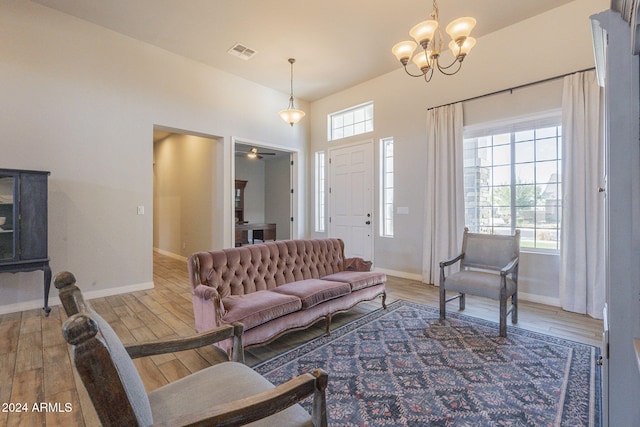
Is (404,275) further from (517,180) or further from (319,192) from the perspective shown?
(319,192)

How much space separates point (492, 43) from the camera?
159 inches

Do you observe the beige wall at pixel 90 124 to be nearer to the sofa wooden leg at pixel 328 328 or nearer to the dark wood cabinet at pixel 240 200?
the sofa wooden leg at pixel 328 328

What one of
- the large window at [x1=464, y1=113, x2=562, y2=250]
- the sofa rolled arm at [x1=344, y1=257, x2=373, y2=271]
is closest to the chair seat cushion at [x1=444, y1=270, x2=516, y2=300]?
the sofa rolled arm at [x1=344, y1=257, x2=373, y2=271]

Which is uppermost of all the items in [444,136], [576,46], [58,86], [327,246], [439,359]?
[576,46]

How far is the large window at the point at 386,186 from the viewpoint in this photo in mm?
5332

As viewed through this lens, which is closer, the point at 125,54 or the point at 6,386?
the point at 6,386

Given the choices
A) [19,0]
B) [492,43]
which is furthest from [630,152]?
[19,0]

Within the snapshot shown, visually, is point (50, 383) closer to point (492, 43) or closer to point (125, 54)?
point (125, 54)

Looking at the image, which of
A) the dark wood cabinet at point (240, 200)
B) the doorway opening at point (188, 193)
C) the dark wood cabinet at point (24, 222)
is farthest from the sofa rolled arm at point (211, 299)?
the dark wood cabinet at point (240, 200)

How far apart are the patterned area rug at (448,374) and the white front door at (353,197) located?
2.71 metres

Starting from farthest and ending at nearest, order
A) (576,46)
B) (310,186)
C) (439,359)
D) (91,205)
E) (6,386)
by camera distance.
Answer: (310,186), (91,205), (576,46), (439,359), (6,386)

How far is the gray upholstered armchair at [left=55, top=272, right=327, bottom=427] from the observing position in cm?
68

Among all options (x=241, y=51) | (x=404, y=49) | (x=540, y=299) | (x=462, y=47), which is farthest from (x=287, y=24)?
(x=540, y=299)

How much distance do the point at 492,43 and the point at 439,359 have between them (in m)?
4.14
